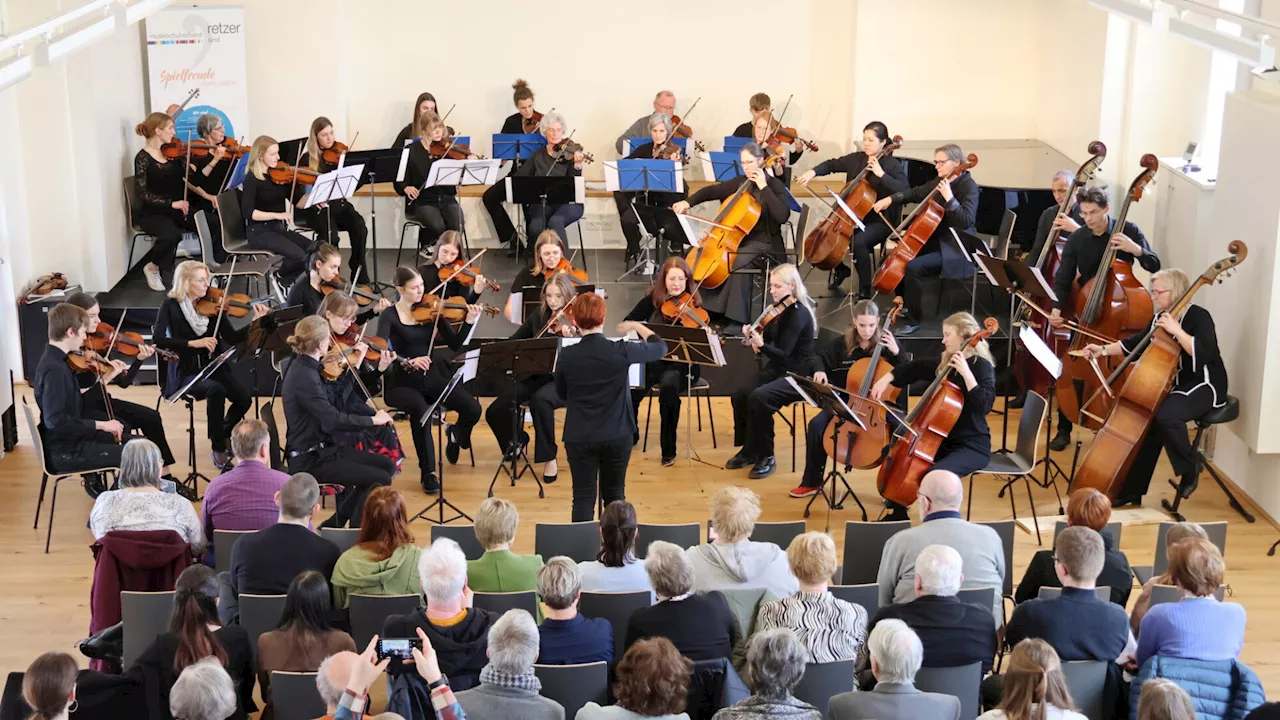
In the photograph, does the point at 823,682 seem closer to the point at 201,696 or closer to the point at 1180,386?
the point at 201,696

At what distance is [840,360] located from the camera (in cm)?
785

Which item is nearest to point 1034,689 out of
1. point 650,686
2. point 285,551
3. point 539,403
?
point 650,686

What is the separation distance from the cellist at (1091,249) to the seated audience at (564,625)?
4079 mm

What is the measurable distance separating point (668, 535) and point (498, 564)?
3.08 feet

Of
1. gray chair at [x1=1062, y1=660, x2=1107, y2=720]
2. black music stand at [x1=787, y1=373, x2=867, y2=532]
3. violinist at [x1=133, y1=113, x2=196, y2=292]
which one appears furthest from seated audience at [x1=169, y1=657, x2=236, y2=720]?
violinist at [x1=133, y1=113, x2=196, y2=292]

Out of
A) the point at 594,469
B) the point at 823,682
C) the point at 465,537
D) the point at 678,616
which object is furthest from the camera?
the point at 594,469

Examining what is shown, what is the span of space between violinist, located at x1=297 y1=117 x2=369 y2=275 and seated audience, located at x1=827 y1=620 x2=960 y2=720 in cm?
689

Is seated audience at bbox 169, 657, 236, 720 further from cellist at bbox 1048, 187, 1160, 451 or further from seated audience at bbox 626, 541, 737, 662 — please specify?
cellist at bbox 1048, 187, 1160, 451

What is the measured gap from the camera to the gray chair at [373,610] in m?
4.93

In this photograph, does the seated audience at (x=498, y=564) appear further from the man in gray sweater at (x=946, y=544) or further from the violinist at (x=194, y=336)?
the violinist at (x=194, y=336)

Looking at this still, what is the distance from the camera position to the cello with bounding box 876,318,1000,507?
6.74 m

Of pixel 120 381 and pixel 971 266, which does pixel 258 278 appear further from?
pixel 971 266

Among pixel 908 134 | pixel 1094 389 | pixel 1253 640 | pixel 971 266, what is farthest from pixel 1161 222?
pixel 1253 640

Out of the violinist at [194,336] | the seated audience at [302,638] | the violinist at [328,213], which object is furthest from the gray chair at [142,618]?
the violinist at [328,213]
